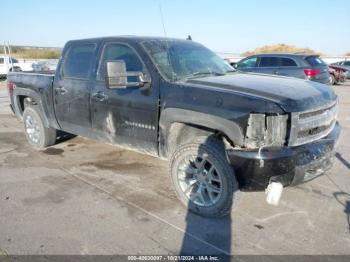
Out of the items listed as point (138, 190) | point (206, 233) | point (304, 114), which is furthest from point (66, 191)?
point (304, 114)

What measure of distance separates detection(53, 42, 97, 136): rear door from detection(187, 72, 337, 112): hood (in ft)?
5.61

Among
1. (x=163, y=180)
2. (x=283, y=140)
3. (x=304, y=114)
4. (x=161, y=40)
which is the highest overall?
(x=161, y=40)

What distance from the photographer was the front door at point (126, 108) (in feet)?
12.7

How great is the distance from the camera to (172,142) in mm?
3834

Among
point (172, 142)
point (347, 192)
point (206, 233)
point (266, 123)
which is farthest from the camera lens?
point (347, 192)

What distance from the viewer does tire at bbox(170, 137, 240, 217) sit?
10.8ft

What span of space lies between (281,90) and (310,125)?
446mm

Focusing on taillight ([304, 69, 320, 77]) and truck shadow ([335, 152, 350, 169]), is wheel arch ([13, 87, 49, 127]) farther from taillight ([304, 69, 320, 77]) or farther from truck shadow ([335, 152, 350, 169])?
taillight ([304, 69, 320, 77])

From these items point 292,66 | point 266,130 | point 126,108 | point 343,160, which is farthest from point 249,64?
point 266,130

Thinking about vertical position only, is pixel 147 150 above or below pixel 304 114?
below

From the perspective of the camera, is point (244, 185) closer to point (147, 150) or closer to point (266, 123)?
point (266, 123)

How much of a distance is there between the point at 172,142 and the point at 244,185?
1.02m

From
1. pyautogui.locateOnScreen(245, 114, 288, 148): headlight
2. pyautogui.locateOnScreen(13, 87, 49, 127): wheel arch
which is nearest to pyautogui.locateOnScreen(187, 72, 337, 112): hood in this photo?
pyautogui.locateOnScreen(245, 114, 288, 148): headlight

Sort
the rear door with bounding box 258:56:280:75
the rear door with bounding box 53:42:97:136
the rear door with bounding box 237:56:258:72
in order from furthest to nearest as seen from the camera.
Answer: the rear door with bounding box 237:56:258:72
the rear door with bounding box 258:56:280:75
the rear door with bounding box 53:42:97:136
